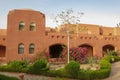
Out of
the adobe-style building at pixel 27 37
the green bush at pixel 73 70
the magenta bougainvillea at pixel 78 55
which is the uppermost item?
the adobe-style building at pixel 27 37

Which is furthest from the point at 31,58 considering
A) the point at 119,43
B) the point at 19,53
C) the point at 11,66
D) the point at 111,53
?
the point at 119,43

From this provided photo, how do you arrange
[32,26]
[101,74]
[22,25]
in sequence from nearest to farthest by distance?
1. [101,74]
2. [22,25]
3. [32,26]

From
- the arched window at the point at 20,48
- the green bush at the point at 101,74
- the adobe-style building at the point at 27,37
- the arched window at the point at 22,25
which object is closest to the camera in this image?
the green bush at the point at 101,74

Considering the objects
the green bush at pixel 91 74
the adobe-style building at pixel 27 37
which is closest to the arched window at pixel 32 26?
the adobe-style building at pixel 27 37

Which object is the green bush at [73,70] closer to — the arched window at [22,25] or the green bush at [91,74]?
the green bush at [91,74]

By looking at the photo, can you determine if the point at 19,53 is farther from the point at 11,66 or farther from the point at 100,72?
the point at 100,72

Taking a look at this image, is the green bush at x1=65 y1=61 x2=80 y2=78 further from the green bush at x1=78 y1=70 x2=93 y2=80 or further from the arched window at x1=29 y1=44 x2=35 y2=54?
the arched window at x1=29 y1=44 x2=35 y2=54

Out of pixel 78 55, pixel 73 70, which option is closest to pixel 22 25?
pixel 78 55

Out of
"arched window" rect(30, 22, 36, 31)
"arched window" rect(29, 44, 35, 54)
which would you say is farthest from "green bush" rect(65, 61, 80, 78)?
"arched window" rect(30, 22, 36, 31)

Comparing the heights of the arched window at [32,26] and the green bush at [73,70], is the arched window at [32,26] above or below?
above

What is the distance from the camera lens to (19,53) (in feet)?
113

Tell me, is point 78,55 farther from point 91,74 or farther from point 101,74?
point 91,74

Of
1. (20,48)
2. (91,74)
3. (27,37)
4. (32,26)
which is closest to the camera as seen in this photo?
(91,74)

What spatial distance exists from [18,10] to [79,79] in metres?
16.6
